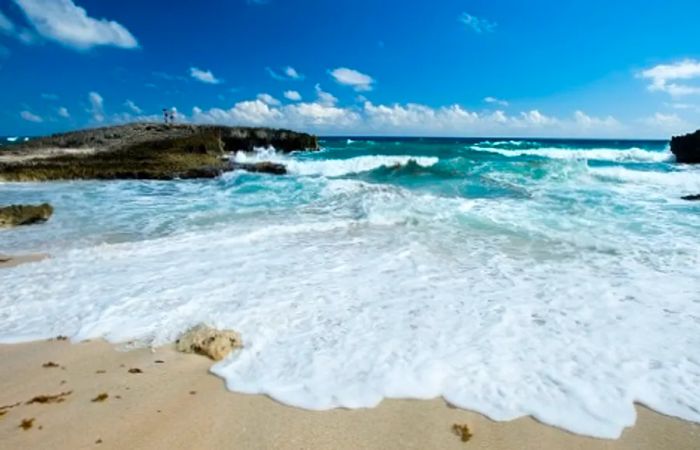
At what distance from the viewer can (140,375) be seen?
3.57 metres

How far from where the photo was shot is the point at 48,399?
3205 mm

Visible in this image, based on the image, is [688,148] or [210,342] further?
[688,148]

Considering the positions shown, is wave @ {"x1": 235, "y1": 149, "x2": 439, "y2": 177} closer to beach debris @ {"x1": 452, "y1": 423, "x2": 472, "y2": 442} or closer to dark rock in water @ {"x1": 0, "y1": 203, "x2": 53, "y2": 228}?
dark rock in water @ {"x1": 0, "y1": 203, "x2": 53, "y2": 228}

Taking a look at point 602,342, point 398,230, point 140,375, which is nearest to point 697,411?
point 602,342

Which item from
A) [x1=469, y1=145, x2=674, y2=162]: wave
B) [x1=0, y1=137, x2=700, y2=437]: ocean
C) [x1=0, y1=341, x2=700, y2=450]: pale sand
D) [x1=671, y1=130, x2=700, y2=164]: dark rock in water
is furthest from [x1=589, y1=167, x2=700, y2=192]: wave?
[x1=0, y1=341, x2=700, y2=450]: pale sand

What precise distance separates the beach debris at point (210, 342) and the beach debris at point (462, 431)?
195 cm

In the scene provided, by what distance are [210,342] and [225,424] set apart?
1.14 m

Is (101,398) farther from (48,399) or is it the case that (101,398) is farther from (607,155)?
(607,155)

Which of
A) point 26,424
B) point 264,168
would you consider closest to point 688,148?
point 264,168

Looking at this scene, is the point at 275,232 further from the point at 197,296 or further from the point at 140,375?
the point at 140,375

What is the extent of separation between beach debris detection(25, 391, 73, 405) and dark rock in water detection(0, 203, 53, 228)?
821 centimetres

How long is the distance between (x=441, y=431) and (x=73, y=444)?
86.6 inches

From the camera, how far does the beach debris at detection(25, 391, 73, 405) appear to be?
3.17 meters

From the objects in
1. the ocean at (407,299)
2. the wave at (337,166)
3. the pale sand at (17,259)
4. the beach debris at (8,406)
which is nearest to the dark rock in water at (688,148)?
the wave at (337,166)
